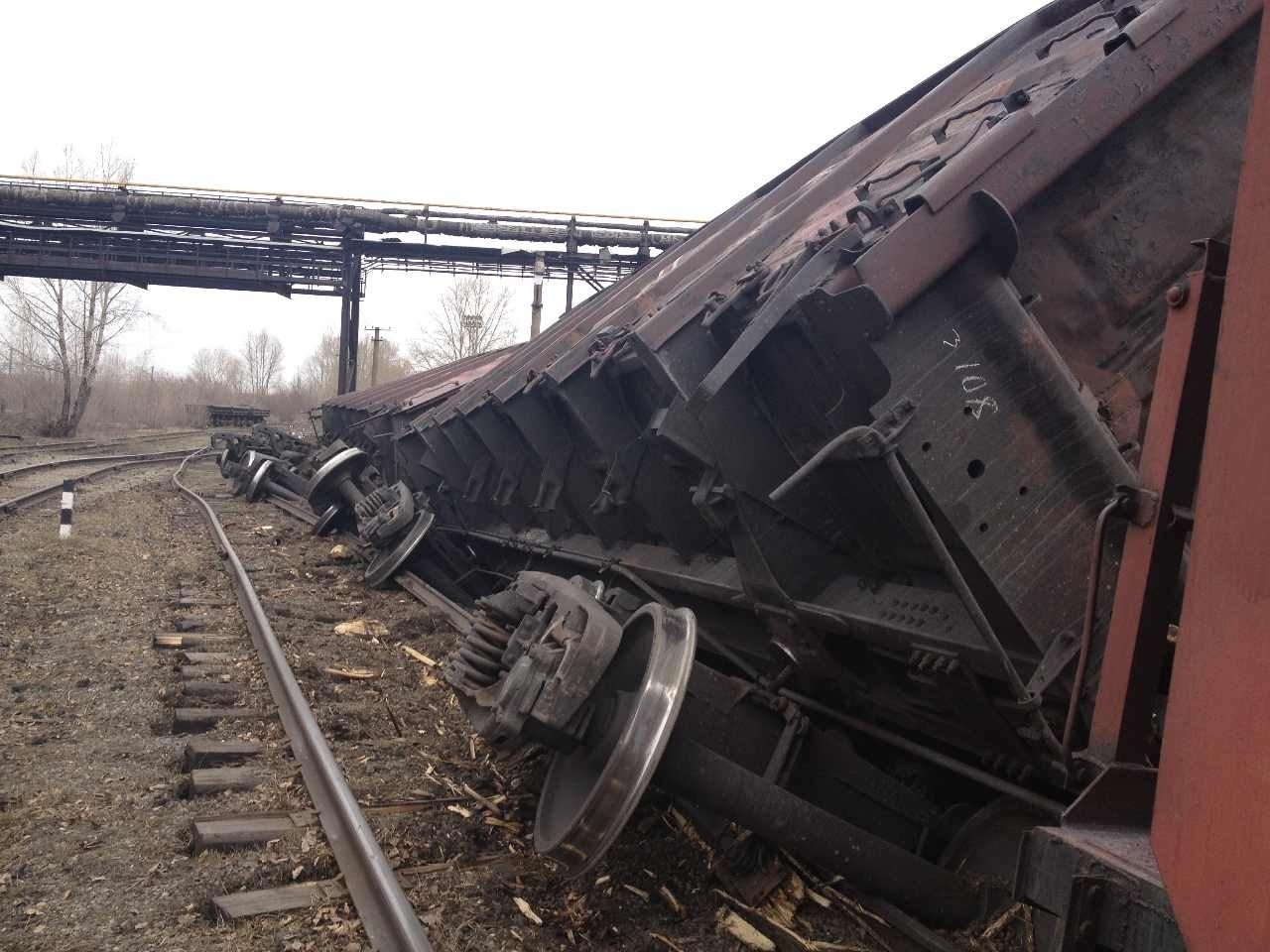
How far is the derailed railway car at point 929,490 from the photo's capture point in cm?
314

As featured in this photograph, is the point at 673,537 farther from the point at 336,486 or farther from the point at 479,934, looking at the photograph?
the point at 336,486

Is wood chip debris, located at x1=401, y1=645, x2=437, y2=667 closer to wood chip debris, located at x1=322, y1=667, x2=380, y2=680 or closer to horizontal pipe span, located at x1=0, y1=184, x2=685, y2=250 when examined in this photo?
wood chip debris, located at x1=322, y1=667, x2=380, y2=680

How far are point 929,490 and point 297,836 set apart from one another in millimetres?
2801

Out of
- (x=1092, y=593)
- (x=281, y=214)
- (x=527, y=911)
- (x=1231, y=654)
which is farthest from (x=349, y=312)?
(x=1231, y=654)

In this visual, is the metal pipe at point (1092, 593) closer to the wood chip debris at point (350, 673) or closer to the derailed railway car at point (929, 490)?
the derailed railway car at point (929, 490)

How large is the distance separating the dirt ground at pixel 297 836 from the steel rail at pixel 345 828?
7cm

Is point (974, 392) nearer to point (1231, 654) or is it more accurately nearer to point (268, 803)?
point (1231, 654)

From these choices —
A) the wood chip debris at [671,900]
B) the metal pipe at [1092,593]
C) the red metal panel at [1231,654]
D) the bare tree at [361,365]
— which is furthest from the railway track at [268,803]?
the bare tree at [361,365]

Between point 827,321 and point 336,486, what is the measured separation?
11.2 meters

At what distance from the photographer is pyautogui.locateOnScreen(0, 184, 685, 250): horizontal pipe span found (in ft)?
88.5

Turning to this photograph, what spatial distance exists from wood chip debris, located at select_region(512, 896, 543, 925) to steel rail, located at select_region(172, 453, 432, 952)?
406mm

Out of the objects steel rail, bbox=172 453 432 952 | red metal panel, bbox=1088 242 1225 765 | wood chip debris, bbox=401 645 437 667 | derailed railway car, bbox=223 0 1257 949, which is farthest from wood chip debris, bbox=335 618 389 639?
red metal panel, bbox=1088 242 1225 765

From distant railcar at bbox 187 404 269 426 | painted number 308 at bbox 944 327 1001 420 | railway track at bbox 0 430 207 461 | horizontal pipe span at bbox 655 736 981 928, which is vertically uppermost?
distant railcar at bbox 187 404 269 426

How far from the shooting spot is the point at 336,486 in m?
13.4
